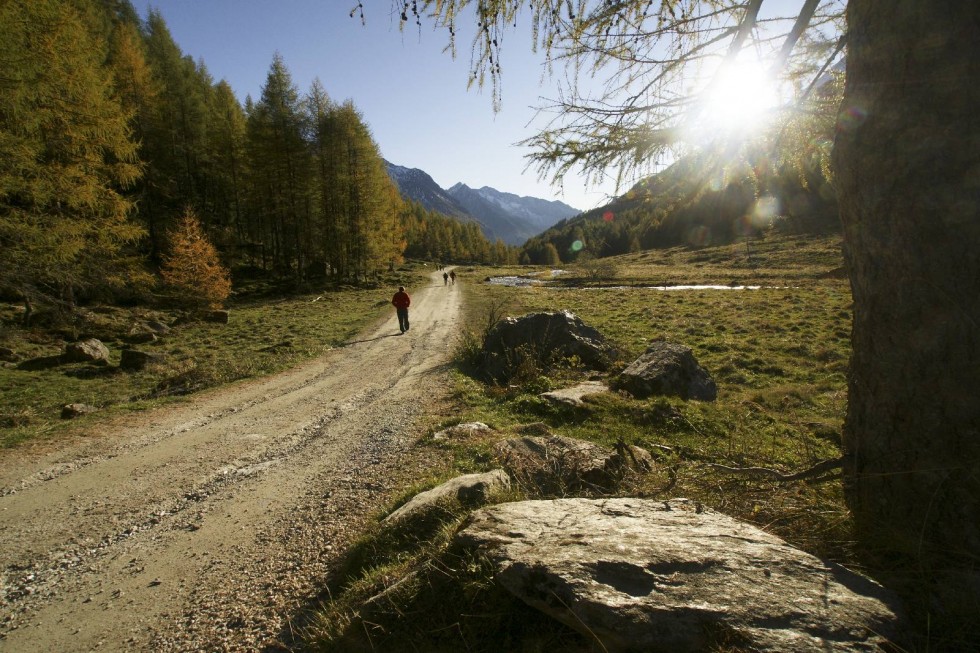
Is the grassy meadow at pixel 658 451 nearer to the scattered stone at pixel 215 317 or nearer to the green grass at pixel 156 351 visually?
the green grass at pixel 156 351

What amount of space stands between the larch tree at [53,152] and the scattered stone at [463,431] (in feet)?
42.2

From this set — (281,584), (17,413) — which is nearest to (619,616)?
(281,584)

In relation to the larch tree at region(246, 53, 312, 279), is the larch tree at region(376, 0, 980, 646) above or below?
below

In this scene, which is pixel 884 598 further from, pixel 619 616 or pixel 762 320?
pixel 762 320

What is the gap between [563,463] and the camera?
4770 mm

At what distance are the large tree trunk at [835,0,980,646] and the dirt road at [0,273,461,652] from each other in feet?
13.2

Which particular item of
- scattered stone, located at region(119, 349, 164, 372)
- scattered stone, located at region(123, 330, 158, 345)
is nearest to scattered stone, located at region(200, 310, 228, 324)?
scattered stone, located at region(123, 330, 158, 345)

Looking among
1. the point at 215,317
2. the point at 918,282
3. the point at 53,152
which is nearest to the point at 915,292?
the point at 918,282

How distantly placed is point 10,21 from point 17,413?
10608mm

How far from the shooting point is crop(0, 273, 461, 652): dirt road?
3420 mm

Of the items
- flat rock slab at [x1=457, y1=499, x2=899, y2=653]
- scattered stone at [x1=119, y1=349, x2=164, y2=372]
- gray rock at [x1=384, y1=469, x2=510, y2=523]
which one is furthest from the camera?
scattered stone at [x1=119, y1=349, x2=164, y2=372]

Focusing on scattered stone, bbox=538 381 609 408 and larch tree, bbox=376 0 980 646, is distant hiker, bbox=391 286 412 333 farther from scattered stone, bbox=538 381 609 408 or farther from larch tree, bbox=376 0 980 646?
larch tree, bbox=376 0 980 646

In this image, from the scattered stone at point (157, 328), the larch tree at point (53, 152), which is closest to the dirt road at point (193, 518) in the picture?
the larch tree at point (53, 152)

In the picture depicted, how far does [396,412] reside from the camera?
27.9 feet
